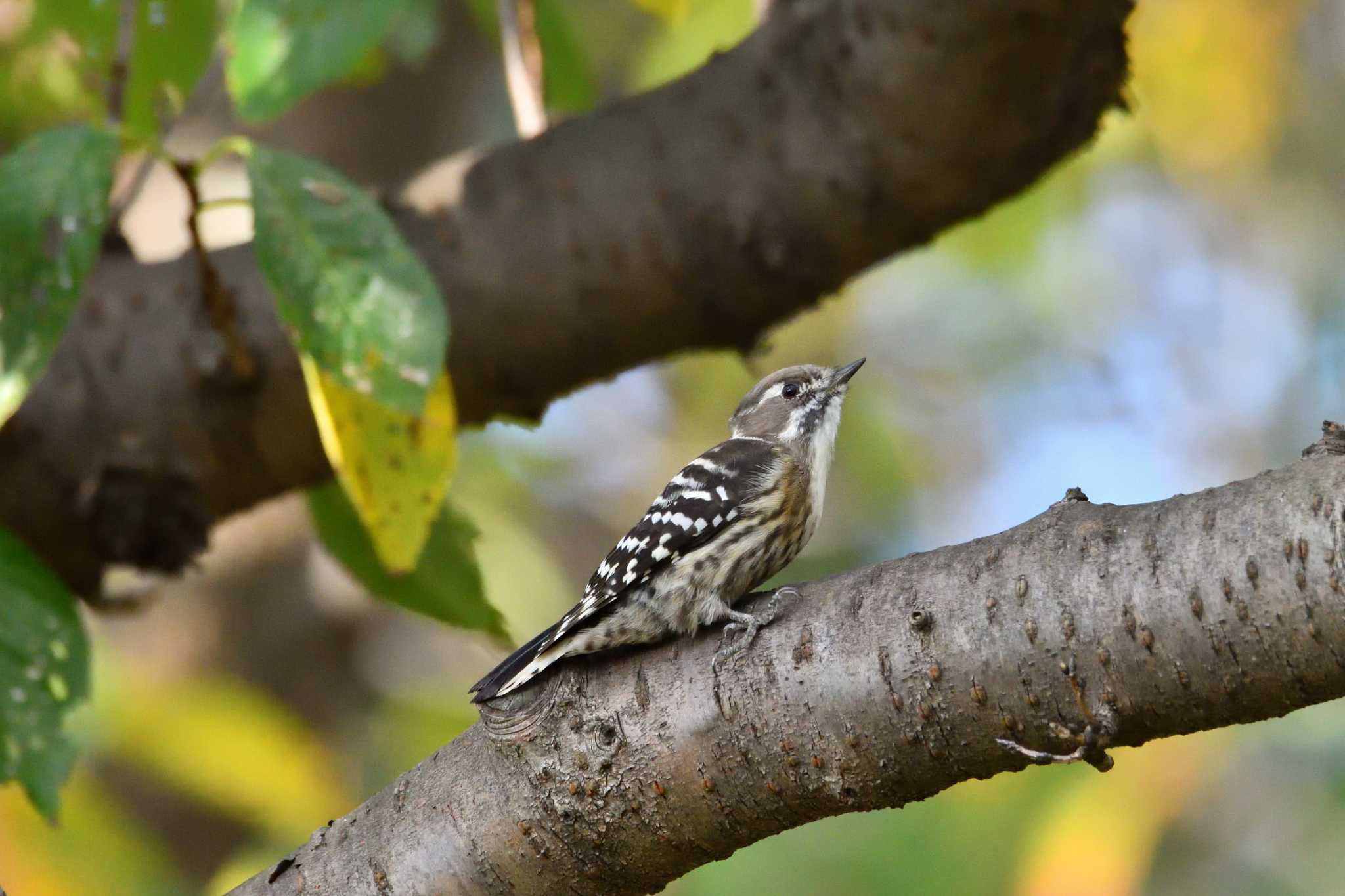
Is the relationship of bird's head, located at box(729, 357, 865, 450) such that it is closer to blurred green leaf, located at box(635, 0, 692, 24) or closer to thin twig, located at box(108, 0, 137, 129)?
blurred green leaf, located at box(635, 0, 692, 24)

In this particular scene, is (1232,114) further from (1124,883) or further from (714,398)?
(1124,883)

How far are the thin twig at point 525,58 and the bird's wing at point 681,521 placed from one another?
1.10 m

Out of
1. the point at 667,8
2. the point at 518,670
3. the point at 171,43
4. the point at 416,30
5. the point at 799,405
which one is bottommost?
the point at 518,670

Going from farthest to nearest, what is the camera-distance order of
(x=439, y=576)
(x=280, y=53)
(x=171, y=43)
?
1. (x=171, y=43)
2. (x=439, y=576)
3. (x=280, y=53)

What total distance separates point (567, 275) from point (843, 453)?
3367 millimetres

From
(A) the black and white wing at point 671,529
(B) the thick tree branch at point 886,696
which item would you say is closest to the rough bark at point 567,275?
(A) the black and white wing at point 671,529

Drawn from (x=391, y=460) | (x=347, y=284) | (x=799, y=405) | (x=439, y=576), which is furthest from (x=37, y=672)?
(x=799, y=405)

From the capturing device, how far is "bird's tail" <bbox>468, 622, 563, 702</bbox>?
2453 mm

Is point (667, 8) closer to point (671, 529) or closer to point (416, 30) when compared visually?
point (416, 30)

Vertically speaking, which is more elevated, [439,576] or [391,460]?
[391,460]

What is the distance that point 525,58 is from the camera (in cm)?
385

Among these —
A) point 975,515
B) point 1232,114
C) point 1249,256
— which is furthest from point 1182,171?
point 975,515

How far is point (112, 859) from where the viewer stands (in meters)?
3.84

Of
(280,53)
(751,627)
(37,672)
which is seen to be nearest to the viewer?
(751,627)
